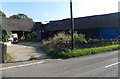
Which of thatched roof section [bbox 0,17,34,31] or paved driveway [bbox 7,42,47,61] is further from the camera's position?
thatched roof section [bbox 0,17,34,31]

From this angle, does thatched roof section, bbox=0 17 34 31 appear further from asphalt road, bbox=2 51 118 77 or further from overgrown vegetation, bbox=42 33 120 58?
asphalt road, bbox=2 51 118 77

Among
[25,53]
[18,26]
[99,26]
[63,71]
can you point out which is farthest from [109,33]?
[63,71]

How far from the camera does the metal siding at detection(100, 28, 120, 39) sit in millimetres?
30913

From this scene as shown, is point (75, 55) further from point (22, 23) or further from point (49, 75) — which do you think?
point (22, 23)

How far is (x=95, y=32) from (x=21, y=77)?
1075 inches

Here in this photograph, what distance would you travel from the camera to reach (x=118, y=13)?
107ft

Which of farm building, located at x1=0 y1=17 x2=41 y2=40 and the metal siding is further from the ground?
farm building, located at x1=0 y1=17 x2=41 y2=40

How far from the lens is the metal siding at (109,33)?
101ft

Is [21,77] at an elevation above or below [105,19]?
below

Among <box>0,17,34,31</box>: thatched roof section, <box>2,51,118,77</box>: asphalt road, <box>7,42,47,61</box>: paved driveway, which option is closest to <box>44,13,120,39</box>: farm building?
<box>0,17,34,31</box>: thatched roof section

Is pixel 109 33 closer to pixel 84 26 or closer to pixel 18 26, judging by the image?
pixel 84 26

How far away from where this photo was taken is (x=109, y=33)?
31.8 metres

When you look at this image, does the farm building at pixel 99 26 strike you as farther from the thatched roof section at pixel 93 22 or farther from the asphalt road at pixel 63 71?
the asphalt road at pixel 63 71

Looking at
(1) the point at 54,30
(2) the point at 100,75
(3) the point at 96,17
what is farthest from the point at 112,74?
(1) the point at 54,30
